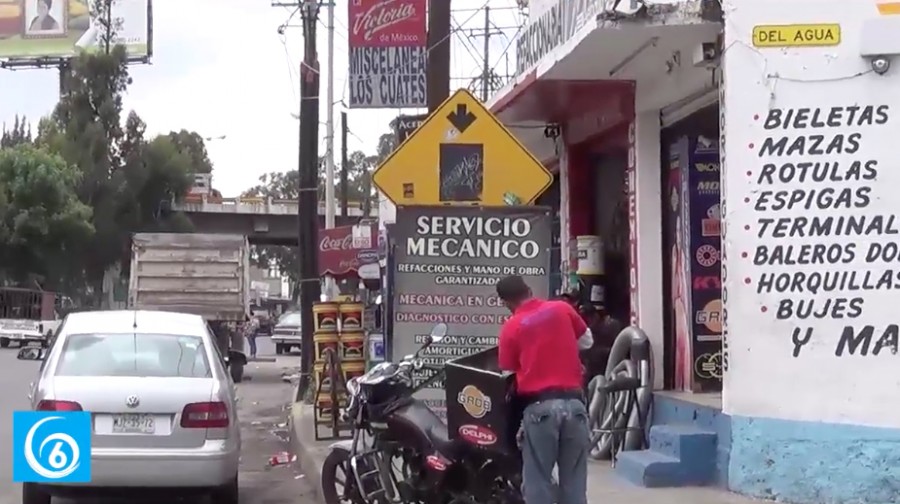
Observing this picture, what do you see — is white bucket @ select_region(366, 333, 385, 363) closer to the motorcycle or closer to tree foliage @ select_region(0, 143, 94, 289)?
the motorcycle

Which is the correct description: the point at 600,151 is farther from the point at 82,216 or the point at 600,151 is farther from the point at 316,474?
the point at 82,216

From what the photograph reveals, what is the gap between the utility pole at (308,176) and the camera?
2234cm

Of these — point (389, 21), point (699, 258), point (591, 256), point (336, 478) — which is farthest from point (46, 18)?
point (336, 478)

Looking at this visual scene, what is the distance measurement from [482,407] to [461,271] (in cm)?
218

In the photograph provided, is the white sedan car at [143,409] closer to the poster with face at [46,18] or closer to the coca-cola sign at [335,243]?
the coca-cola sign at [335,243]

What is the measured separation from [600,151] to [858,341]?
20.4 feet

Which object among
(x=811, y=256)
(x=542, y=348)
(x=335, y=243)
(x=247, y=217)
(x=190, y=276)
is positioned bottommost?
(x=542, y=348)

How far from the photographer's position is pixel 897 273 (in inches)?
371

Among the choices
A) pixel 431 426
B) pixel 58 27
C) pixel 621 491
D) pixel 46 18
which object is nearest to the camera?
pixel 431 426

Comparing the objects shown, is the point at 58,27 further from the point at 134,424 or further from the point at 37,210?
the point at 134,424

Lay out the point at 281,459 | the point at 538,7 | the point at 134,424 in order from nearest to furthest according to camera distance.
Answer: the point at 134,424 → the point at 538,7 → the point at 281,459

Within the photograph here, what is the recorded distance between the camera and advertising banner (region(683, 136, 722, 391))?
12344 millimetres

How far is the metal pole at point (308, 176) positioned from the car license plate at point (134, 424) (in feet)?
40.8

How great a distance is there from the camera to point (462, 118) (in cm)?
987
